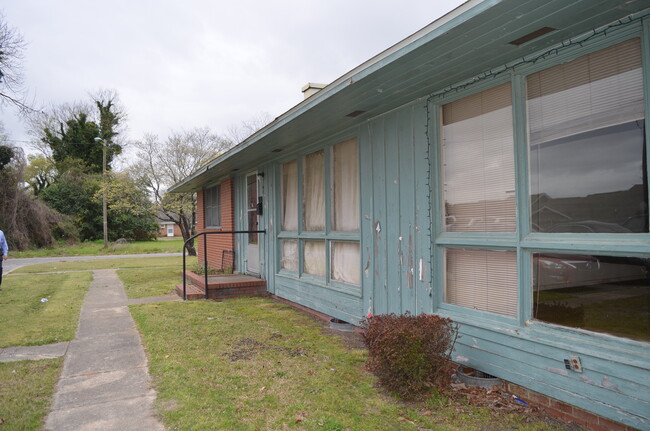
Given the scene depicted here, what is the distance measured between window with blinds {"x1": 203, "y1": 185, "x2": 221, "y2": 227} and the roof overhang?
682 cm

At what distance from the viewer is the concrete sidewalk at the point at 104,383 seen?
2939mm

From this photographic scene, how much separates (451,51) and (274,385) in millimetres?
2962

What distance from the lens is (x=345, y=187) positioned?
221 inches

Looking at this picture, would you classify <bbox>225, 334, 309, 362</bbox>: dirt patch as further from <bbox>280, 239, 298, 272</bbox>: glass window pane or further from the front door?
the front door

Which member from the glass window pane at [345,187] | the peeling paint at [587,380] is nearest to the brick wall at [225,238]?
the glass window pane at [345,187]

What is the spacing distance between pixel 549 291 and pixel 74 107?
45.2 m

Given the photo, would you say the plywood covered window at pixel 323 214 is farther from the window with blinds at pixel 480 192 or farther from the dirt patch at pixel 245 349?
the window with blinds at pixel 480 192

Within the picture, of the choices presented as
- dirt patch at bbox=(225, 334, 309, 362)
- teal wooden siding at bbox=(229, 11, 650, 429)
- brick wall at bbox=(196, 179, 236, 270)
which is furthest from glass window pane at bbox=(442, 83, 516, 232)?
brick wall at bbox=(196, 179, 236, 270)

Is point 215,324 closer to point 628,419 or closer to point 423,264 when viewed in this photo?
point 423,264

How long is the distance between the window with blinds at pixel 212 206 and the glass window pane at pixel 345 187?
642cm

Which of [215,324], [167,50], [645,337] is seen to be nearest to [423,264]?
[645,337]

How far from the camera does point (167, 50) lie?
22688 mm

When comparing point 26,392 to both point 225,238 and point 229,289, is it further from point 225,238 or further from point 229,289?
point 225,238

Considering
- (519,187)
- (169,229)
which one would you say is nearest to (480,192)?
(519,187)
